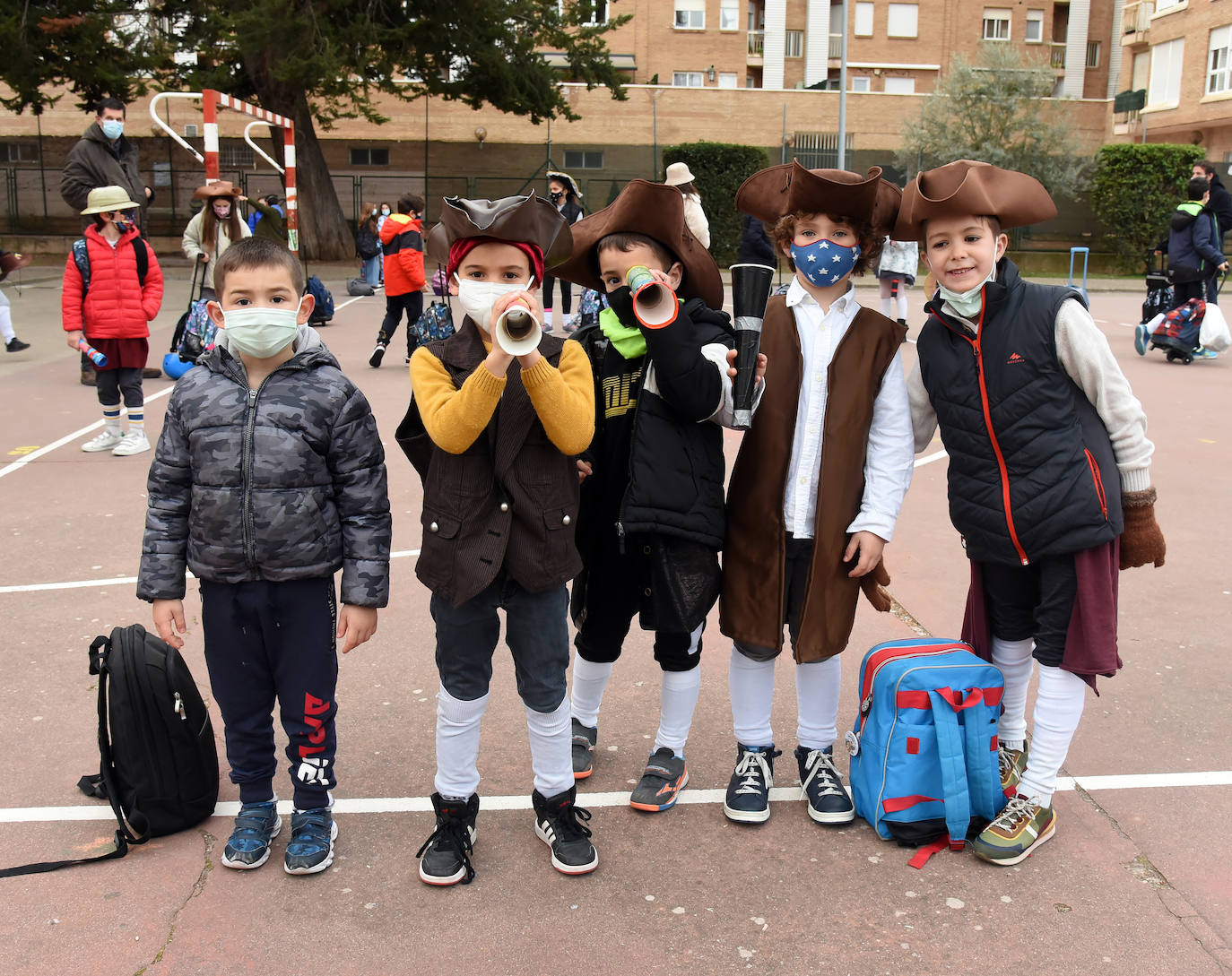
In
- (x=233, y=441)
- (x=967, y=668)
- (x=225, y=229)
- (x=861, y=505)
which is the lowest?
(x=967, y=668)

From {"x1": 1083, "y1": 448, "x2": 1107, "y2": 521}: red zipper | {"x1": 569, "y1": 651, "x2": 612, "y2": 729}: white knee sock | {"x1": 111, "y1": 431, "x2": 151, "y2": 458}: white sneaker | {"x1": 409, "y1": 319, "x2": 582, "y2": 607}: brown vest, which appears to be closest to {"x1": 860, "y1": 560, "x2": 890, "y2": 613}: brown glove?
{"x1": 1083, "y1": 448, "x2": 1107, "y2": 521}: red zipper

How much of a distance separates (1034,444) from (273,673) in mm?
2213

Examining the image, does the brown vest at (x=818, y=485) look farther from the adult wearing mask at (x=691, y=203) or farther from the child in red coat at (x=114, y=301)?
the child in red coat at (x=114, y=301)

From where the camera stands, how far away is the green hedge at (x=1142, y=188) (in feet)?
94.0

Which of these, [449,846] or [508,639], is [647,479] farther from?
[449,846]

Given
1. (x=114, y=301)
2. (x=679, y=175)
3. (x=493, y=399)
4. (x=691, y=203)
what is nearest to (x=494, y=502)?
(x=493, y=399)

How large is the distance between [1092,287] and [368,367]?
1906 cm

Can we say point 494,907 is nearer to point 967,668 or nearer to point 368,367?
point 967,668

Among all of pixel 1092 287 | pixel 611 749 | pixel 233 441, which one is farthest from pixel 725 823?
pixel 1092 287

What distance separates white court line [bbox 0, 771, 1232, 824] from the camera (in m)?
3.34

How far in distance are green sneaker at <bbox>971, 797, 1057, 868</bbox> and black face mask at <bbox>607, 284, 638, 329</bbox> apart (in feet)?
5.73

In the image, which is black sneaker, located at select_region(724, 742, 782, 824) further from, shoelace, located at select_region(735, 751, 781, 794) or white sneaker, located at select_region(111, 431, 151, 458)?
white sneaker, located at select_region(111, 431, 151, 458)

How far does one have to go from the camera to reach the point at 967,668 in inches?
126

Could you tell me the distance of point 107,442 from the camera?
8062 millimetres
